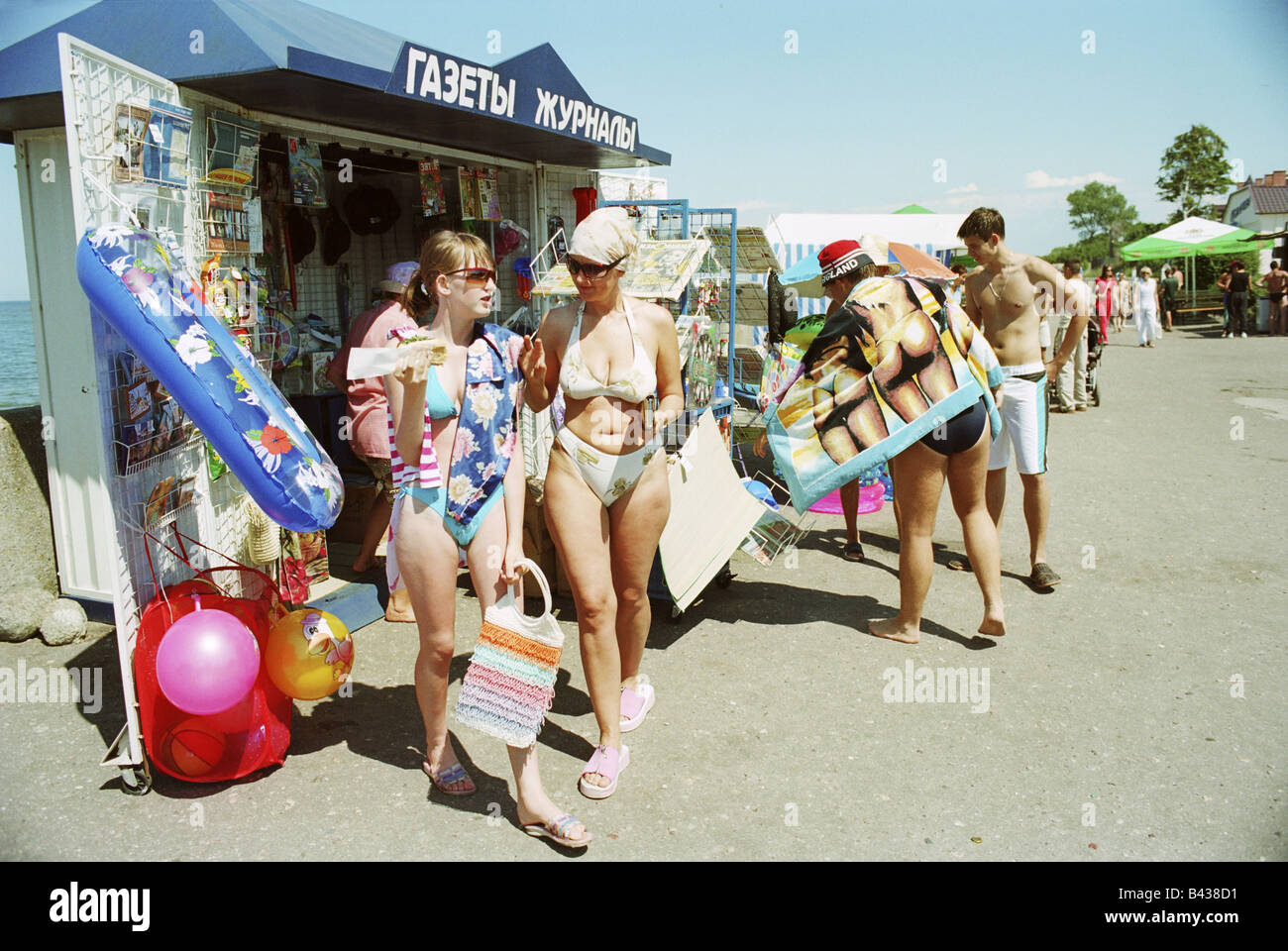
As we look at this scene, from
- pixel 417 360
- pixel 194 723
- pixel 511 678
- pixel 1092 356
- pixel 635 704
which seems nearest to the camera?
pixel 417 360

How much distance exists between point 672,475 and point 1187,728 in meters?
2.52

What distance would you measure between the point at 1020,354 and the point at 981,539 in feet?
4.50

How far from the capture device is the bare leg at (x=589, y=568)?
3.42 metres

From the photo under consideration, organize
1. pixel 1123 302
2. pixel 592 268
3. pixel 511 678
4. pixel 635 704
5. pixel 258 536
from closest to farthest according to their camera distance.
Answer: pixel 511 678
pixel 592 268
pixel 635 704
pixel 258 536
pixel 1123 302

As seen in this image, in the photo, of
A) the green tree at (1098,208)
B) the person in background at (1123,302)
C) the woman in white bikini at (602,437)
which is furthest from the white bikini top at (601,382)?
the green tree at (1098,208)

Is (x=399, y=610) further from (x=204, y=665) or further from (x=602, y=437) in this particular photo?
(x=602, y=437)

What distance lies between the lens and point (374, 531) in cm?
593

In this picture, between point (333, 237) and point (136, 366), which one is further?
point (333, 237)

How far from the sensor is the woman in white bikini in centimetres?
340

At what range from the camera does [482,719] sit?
121 inches

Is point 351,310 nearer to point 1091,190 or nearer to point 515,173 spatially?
point 515,173

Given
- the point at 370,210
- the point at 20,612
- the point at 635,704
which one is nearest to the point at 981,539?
the point at 635,704

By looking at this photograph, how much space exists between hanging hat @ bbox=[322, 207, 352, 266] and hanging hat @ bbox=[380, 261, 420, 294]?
1.99m

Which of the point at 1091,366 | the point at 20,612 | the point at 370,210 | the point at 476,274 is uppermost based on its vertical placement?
the point at 370,210
